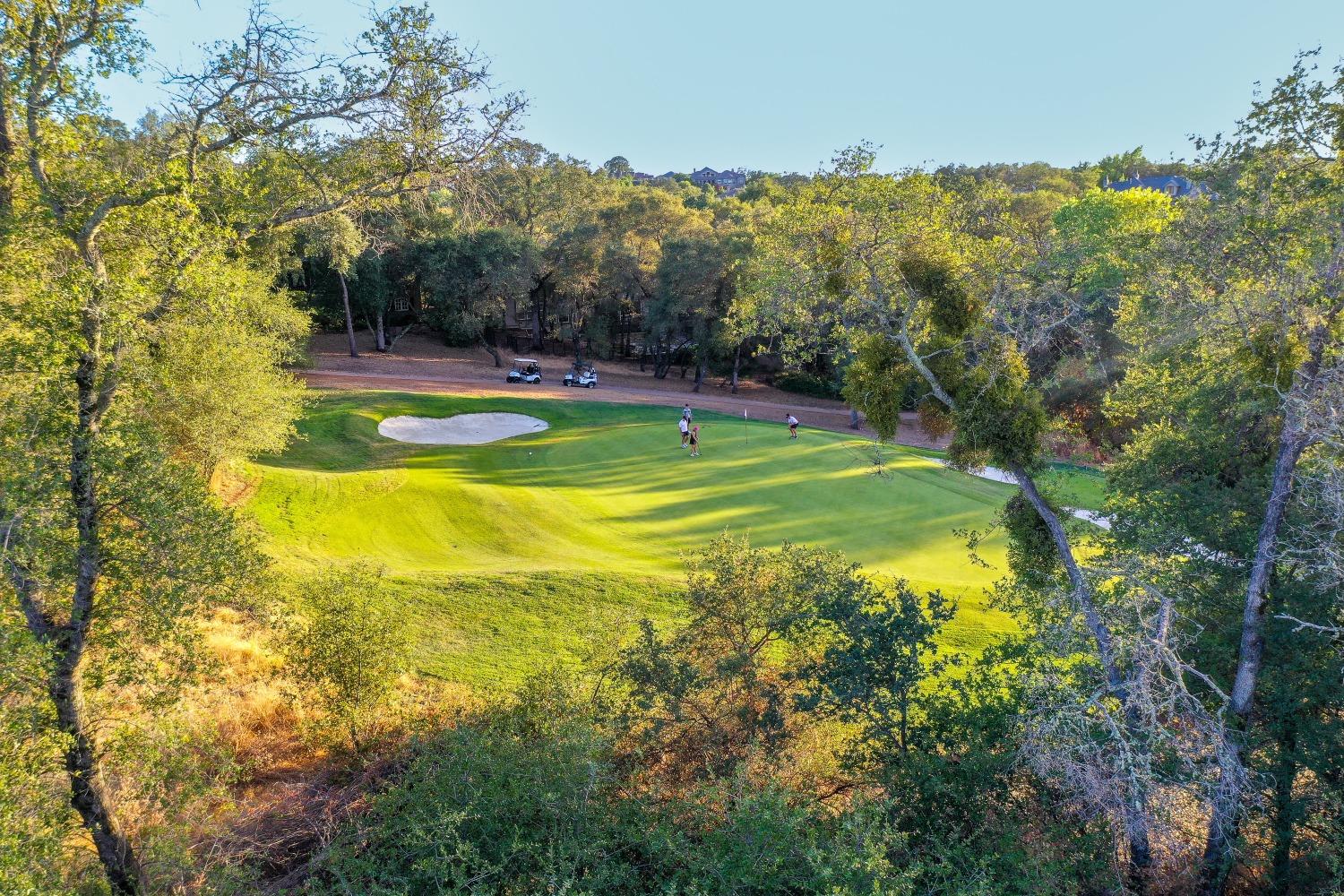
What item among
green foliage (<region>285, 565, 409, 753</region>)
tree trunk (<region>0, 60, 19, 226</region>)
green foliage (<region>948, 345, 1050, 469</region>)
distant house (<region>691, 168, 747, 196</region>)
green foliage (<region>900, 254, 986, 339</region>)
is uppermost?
distant house (<region>691, 168, 747, 196</region>)

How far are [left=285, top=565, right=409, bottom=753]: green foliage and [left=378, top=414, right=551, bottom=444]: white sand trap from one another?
68.6 feet

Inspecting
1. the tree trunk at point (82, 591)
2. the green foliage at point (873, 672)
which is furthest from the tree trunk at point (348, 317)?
the green foliage at point (873, 672)

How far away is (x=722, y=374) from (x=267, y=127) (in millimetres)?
46648

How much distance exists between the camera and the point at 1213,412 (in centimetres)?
1115

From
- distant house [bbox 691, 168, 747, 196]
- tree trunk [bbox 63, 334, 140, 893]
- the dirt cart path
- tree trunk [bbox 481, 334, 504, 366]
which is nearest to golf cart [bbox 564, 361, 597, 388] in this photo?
the dirt cart path

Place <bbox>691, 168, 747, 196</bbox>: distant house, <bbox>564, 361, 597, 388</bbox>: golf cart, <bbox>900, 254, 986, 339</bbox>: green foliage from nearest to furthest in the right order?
<bbox>900, 254, 986, 339</bbox>: green foliage, <bbox>564, 361, 597, 388</bbox>: golf cart, <bbox>691, 168, 747, 196</bbox>: distant house

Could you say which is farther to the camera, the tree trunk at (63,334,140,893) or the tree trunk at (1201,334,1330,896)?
the tree trunk at (1201,334,1330,896)

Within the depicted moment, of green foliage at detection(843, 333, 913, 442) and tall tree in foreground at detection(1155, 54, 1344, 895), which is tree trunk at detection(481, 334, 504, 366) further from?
tall tree in foreground at detection(1155, 54, 1344, 895)

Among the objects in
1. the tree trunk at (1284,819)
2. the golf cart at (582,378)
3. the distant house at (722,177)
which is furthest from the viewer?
the distant house at (722,177)

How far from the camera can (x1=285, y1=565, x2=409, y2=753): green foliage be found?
30.0 ft

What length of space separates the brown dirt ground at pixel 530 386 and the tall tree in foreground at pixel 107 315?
31.3 m

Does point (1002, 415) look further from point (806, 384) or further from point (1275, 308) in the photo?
point (806, 384)

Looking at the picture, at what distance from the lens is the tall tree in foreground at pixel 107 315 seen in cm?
607

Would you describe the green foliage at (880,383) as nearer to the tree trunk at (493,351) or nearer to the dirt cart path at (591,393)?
the dirt cart path at (591,393)
